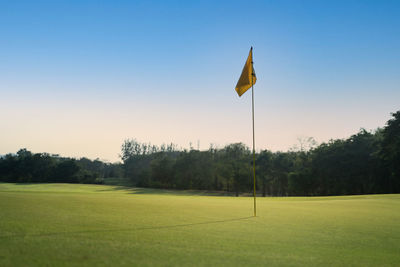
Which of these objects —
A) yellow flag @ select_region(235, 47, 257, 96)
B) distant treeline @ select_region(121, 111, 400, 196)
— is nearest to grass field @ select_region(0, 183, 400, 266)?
yellow flag @ select_region(235, 47, 257, 96)

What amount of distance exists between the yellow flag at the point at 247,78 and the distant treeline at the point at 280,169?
39852mm

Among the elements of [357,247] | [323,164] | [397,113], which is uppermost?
[397,113]

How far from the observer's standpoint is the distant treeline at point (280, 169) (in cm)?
4512

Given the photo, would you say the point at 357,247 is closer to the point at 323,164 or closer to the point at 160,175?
the point at 323,164

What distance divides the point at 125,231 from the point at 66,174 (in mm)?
65706

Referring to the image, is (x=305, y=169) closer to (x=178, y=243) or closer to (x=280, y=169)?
(x=280, y=169)

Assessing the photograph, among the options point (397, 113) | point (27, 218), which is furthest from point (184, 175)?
point (27, 218)

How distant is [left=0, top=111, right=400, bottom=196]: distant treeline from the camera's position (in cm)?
4512

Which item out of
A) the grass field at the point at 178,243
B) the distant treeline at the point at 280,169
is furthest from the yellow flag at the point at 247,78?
the distant treeline at the point at 280,169

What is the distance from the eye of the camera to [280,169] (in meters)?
65.1

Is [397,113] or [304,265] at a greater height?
[397,113]

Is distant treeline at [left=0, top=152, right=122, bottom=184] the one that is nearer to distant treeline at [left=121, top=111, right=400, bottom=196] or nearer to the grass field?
distant treeline at [left=121, top=111, right=400, bottom=196]

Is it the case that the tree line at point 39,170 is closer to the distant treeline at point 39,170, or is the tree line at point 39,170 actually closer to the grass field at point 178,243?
the distant treeline at point 39,170

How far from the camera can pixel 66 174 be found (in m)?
61.4
